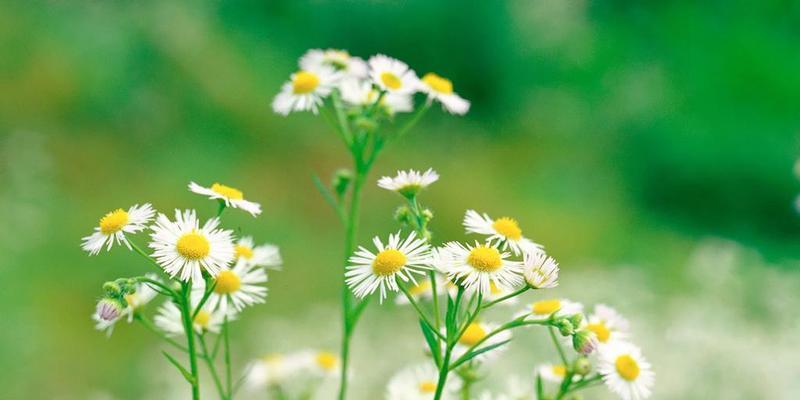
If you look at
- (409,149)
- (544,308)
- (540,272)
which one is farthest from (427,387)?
(409,149)

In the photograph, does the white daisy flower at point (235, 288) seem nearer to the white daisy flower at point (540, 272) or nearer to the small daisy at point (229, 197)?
the small daisy at point (229, 197)

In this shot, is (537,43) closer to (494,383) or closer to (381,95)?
(494,383)

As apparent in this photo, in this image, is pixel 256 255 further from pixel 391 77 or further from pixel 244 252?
pixel 391 77

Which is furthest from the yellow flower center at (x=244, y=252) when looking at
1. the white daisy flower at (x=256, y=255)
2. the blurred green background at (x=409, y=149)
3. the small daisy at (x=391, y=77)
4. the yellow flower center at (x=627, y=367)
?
the blurred green background at (x=409, y=149)

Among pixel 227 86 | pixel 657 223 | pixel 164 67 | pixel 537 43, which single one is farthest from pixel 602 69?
pixel 164 67

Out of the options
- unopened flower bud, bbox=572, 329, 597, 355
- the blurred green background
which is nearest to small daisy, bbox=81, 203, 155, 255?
unopened flower bud, bbox=572, 329, 597, 355

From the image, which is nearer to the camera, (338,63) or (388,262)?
(388,262)
